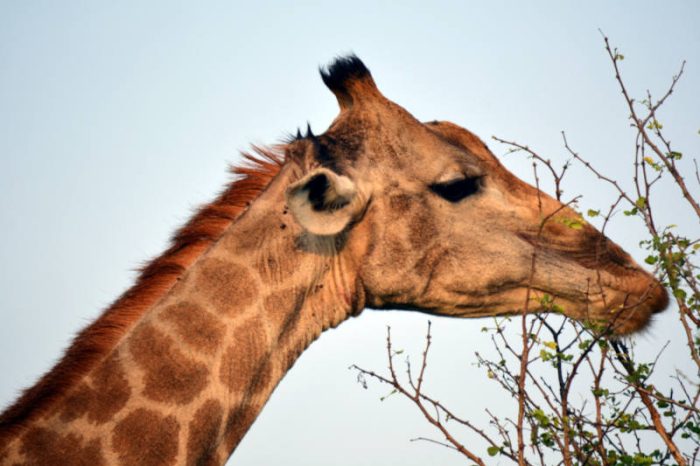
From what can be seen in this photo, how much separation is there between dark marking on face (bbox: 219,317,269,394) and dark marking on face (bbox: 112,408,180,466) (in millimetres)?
391

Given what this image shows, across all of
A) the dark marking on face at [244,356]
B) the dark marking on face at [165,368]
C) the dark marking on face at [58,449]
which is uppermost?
the dark marking on face at [244,356]

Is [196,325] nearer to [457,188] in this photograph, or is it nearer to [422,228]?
[422,228]

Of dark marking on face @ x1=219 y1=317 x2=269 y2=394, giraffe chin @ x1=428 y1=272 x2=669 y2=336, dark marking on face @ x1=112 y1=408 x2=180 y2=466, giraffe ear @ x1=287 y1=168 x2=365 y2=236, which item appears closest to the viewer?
dark marking on face @ x1=112 y1=408 x2=180 y2=466

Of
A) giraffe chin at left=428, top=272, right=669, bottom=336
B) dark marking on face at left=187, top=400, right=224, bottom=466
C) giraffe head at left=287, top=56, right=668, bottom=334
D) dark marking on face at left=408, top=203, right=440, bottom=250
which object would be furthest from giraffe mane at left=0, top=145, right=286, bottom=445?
giraffe chin at left=428, top=272, right=669, bottom=336

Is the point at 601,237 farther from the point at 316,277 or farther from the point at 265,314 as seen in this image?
the point at 265,314

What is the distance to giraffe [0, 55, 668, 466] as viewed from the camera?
4.39 metres

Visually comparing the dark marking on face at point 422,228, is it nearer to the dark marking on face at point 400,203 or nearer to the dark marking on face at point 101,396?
the dark marking on face at point 400,203

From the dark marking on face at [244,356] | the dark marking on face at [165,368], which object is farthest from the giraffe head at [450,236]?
the dark marking on face at [165,368]

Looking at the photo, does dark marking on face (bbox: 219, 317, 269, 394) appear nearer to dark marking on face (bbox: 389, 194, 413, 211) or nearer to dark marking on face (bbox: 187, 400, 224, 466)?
dark marking on face (bbox: 187, 400, 224, 466)

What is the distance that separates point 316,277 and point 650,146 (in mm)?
2103

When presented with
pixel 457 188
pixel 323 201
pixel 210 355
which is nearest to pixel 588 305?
pixel 457 188

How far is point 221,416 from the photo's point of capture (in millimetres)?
4543

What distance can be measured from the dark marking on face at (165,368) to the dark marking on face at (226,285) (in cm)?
36

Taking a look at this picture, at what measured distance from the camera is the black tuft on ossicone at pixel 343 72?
6082 millimetres
